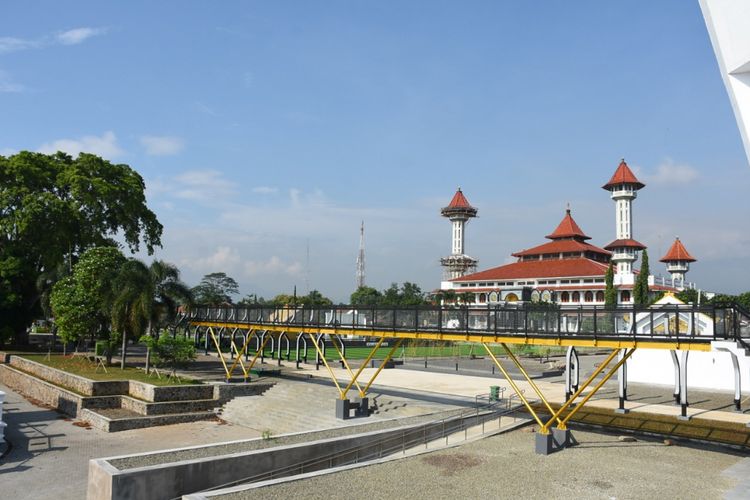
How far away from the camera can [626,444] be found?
19172 millimetres

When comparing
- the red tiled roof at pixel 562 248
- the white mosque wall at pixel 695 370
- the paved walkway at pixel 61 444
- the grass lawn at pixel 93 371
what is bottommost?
the paved walkway at pixel 61 444

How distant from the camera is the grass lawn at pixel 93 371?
29.8m

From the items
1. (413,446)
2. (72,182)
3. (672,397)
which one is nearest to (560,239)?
(672,397)

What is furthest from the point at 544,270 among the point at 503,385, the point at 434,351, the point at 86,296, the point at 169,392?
the point at 169,392

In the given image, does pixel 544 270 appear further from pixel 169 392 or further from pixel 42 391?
pixel 42 391

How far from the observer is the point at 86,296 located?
3384 cm

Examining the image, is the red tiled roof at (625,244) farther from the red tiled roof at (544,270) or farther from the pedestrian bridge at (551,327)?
the pedestrian bridge at (551,327)

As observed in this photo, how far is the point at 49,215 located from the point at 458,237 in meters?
94.6

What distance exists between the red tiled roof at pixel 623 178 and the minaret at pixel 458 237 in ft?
114

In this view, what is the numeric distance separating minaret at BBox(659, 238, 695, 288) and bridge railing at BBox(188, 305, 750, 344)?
266 ft

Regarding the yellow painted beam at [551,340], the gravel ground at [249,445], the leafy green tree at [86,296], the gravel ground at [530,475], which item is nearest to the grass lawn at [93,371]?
the leafy green tree at [86,296]

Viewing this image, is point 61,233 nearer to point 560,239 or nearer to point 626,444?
point 626,444

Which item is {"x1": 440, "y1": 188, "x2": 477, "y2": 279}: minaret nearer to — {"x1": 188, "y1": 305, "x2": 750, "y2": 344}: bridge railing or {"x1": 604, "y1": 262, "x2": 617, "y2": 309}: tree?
{"x1": 604, "y1": 262, "x2": 617, "y2": 309}: tree

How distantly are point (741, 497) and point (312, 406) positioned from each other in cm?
1748
